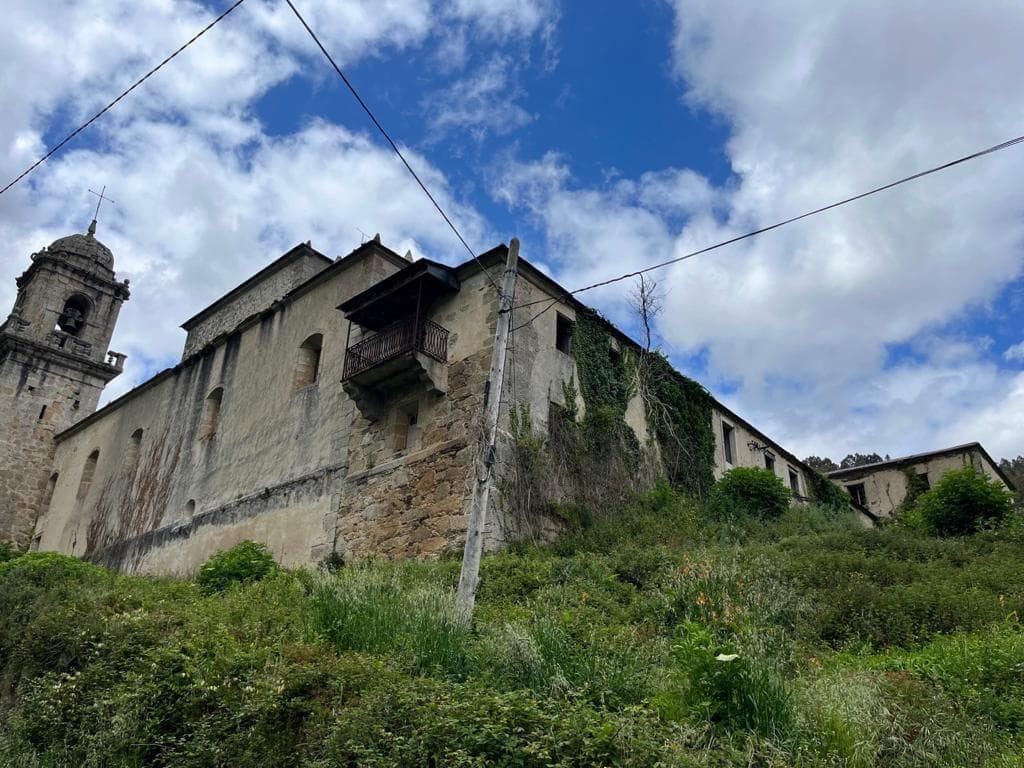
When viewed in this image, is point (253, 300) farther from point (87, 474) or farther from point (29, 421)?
point (29, 421)

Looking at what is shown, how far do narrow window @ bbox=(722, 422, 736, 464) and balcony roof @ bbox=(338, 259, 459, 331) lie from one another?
10.6 metres

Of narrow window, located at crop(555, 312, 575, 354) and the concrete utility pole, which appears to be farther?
narrow window, located at crop(555, 312, 575, 354)

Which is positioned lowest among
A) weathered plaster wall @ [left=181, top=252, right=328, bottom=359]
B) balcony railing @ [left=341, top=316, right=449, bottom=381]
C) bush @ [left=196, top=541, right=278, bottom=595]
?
bush @ [left=196, top=541, right=278, bottom=595]

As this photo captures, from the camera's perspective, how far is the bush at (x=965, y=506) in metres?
15.4

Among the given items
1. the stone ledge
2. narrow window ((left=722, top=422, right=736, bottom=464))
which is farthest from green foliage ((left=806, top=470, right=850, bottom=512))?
the stone ledge

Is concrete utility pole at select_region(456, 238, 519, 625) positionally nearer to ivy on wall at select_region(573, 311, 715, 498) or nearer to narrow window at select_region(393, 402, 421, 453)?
narrow window at select_region(393, 402, 421, 453)

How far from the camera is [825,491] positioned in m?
29.0

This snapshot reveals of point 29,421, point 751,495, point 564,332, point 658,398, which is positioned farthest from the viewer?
point 29,421

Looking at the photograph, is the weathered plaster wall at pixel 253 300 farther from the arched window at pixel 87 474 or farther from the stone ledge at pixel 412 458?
the stone ledge at pixel 412 458

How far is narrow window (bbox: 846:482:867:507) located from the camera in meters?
33.0

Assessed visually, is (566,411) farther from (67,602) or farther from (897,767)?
(897,767)

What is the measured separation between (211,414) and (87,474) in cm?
931

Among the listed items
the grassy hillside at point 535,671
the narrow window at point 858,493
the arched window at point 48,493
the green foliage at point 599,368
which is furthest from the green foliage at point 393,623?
the narrow window at point 858,493

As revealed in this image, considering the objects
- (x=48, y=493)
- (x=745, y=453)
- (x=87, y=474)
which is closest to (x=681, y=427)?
(x=745, y=453)
